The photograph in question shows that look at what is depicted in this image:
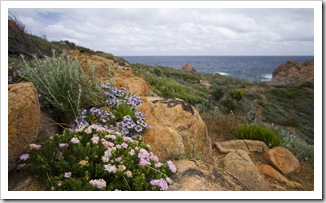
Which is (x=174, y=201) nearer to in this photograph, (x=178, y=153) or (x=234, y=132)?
(x=178, y=153)

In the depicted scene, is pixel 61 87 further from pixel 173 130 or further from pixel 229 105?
pixel 229 105

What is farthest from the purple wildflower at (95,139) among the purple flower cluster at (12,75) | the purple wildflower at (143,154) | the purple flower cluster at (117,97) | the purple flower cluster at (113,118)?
the purple flower cluster at (12,75)

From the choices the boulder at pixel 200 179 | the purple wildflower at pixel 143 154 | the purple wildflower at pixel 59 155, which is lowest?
the boulder at pixel 200 179

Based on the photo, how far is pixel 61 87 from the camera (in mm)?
4527

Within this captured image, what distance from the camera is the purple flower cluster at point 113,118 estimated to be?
13.8 feet

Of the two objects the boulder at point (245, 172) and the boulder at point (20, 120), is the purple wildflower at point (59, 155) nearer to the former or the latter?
the boulder at point (20, 120)

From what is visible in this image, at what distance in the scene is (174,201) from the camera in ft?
10.0

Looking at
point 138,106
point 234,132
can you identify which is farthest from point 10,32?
point 234,132

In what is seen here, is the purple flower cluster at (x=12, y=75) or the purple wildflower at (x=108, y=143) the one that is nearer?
the purple wildflower at (x=108, y=143)

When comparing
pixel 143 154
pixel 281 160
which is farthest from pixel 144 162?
pixel 281 160

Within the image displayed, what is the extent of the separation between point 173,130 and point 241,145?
3.28 metres

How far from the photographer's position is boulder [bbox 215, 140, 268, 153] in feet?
22.8

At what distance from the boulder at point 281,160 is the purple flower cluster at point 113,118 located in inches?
149
